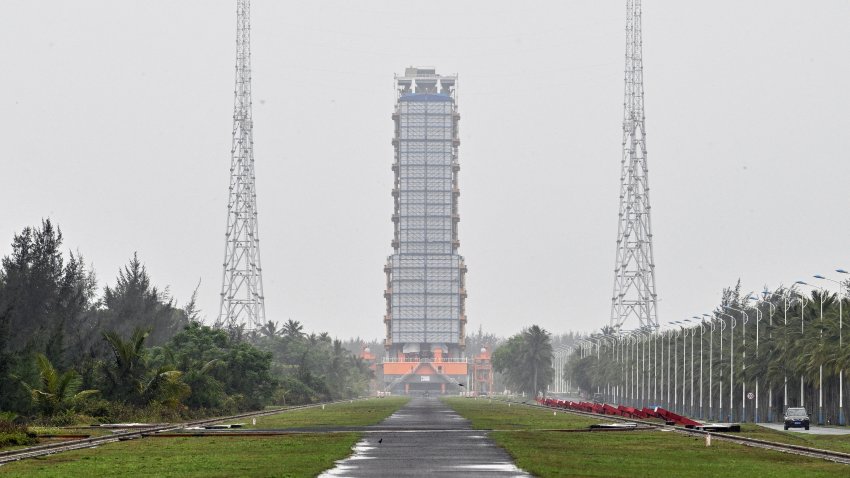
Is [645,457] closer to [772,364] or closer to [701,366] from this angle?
[772,364]

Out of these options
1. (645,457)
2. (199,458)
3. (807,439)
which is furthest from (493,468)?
(807,439)

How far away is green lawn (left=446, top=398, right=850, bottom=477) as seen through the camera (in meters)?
46.3

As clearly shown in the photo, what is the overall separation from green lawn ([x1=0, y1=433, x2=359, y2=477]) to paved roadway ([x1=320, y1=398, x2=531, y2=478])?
3.32ft

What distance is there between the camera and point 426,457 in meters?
52.1

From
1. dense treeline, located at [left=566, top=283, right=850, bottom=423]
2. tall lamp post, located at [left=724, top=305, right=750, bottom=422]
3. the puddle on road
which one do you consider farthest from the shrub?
tall lamp post, located at [left=724, top=305, right=750, bottom=422]

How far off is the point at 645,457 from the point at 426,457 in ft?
27.6

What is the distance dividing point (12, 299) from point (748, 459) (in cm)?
6776

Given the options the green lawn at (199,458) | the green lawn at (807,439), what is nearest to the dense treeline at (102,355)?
the green lawn at (199,458)

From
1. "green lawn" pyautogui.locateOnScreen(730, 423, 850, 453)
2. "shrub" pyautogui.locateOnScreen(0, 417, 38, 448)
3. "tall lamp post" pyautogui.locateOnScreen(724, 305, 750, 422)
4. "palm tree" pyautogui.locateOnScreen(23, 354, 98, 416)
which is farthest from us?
"tall lamp post" pyautogui.locateOnScreen(724, 305, 750, 422)

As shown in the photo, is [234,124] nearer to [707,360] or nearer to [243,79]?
[243,79]

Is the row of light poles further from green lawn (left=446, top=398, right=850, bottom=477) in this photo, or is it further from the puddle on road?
the puddle on road

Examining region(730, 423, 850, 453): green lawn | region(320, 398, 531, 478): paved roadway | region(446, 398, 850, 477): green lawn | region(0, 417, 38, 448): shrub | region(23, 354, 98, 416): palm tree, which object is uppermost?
region(23, 354, 98, 416): palm tree

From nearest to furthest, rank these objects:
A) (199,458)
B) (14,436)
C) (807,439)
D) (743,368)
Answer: (199,458) < (14,436) < (807,439) < (743,368)

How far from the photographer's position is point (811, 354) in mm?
105000
